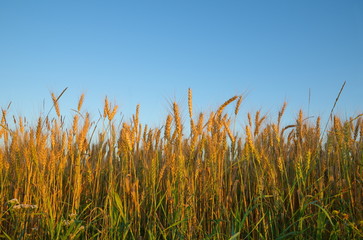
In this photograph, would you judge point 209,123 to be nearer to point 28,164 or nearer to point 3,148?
point 28,164

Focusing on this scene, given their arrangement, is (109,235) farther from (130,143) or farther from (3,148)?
(3,148)

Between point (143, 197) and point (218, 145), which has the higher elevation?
point (218, 145)

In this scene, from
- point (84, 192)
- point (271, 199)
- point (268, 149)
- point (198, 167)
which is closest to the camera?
point (198, 167)

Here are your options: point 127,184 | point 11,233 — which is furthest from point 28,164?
point 127,184

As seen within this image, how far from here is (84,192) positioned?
362 centimetres

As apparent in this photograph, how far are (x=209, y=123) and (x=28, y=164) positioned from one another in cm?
155

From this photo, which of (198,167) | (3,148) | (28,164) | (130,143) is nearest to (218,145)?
(198,167)

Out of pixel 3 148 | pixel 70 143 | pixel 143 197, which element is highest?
pixel 3 148

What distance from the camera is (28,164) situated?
3.14m

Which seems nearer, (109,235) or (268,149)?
(109,235)

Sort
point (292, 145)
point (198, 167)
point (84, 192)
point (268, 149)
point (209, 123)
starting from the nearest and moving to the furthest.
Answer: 1. point (198, 167)
2. point (209, 123)
3. point (84, 192)
4. point (268, 149)
5. point (292, 145)

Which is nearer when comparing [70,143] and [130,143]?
[130,143]

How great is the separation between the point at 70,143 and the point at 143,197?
32.6 inches

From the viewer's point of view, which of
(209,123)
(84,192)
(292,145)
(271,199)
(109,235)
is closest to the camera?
(109,235)
